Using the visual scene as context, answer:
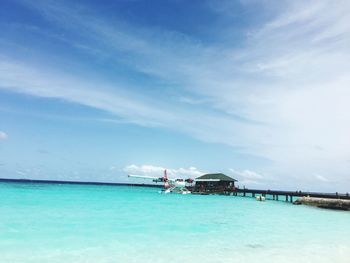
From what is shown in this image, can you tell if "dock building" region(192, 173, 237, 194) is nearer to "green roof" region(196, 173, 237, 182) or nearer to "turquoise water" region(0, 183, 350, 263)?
"green roof" region(196, 173, 237, 182)

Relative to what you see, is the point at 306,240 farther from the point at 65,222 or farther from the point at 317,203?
the point at 317,203

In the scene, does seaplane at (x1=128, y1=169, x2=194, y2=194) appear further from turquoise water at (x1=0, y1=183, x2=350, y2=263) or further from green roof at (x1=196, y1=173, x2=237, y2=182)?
turquoise water at (x1=0, y1=183, x2=350, y2=263)

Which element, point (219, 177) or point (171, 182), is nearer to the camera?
point (219, 177)

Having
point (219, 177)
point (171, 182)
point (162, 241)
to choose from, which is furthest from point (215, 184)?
point (162, 241)

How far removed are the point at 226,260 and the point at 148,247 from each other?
3.59m

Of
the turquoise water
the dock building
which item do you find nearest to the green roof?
the dock building

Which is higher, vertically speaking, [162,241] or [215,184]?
[215,184]

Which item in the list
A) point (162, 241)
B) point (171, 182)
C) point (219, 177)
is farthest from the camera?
point (171, 182)

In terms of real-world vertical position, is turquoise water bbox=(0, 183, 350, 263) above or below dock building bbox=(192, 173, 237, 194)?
below

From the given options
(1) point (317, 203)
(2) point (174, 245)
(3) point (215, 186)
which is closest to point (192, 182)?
(3) point (215, 186)

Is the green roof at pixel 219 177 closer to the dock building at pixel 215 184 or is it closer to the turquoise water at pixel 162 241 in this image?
the dock building at pixel 215 184

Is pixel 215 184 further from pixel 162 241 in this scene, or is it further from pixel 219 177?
pixel 162 241

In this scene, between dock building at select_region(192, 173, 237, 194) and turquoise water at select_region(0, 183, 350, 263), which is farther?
dock building at select_region(192, 173, 237, 194)

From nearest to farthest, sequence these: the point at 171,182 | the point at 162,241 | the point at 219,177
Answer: the point at 162,241 < the point at 219,177 < the point at 171,182
